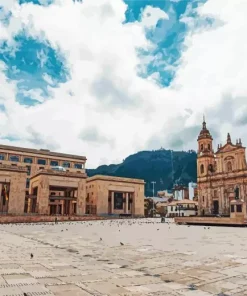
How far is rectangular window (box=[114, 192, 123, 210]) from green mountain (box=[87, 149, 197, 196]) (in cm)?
9764

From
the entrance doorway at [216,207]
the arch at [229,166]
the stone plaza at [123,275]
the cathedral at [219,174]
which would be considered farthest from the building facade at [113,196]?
the stone plaza at [123,275]

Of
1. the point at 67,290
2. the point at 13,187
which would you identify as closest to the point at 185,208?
the point at 13,187

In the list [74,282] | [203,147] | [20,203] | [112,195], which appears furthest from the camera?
[203,147]

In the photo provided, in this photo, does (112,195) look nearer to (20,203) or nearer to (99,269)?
(20,203)

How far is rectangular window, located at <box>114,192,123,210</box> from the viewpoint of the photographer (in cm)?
6757

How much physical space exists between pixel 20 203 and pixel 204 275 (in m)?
46.1

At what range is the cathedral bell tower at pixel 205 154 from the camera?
7125cm

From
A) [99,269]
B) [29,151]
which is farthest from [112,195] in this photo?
[99,269]

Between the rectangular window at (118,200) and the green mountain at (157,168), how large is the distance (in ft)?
320

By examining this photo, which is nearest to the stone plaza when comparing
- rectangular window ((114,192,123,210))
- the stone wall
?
the stone wall

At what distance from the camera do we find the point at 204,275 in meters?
6.73

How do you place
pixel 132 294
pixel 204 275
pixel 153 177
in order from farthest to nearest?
pixel 153 177 < pixel 204 275 < pixel 132 294

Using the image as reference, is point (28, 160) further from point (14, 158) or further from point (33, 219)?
point (33, 219)

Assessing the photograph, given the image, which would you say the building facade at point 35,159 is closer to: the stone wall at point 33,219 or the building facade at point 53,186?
the building facade at point 53,186
